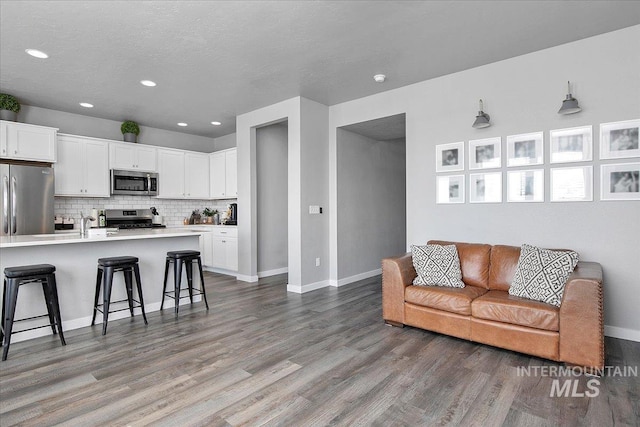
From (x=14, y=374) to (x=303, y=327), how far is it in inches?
90.5

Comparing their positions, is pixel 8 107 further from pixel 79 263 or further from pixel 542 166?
pixel 542 166

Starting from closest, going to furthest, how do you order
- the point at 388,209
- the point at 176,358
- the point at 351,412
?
the point at 351,412 < the point at 176,358 < the point at 388,209

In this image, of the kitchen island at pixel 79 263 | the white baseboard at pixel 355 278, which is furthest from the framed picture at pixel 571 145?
the kitchen island at pixel 79 263

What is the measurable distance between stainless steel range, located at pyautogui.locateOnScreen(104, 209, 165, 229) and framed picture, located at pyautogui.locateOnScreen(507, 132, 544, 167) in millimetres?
6078

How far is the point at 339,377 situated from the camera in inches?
95.4

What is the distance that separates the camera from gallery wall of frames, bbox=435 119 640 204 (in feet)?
10.1

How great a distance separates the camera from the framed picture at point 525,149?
3461 mm

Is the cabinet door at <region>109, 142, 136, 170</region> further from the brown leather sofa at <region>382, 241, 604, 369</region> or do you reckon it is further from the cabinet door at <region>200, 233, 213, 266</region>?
the brown leather sofa at <region>382, 241, 604, 369</region>

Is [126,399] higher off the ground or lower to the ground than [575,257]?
lower

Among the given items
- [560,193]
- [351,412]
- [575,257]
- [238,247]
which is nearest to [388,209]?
[238,247]

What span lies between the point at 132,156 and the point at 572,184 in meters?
6.53

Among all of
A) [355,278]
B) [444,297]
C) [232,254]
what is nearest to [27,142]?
[232,254]

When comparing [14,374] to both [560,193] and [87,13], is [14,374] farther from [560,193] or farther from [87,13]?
[560,193]

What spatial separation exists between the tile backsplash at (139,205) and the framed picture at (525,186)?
529cm
